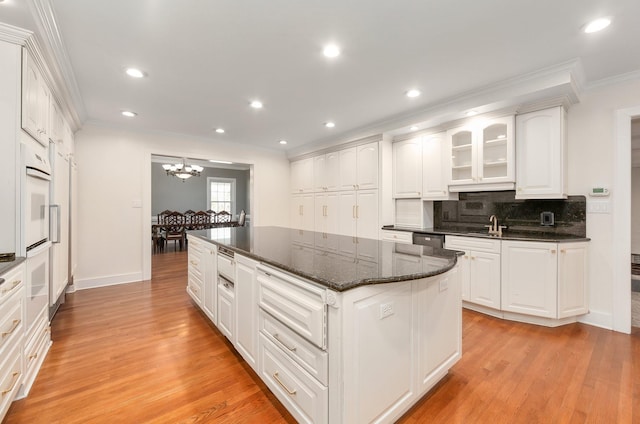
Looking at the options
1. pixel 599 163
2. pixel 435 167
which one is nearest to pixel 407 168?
pixel 435 167

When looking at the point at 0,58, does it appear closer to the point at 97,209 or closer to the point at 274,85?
the point at 274,85

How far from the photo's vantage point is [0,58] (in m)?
1.67

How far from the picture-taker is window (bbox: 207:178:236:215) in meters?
9.55

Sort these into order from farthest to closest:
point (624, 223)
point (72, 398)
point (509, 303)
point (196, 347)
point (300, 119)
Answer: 1. point (300, 119)
2. point (509, 303)
3. point (624, 223)
4. point (196, 347)
5. point (72, 398)

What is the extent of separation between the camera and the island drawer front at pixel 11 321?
4.57ft

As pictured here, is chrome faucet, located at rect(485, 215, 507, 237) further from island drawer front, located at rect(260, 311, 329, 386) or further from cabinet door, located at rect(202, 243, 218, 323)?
cabinet door, located at rect(202, 243, 218, 323)

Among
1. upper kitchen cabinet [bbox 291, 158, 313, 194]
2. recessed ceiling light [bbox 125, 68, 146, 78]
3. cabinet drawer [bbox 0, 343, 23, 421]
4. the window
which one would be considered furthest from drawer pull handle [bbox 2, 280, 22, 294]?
the window

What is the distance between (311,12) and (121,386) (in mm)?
2687

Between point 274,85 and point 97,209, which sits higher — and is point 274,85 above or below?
above

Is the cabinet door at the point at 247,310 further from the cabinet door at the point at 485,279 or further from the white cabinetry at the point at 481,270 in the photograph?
the cabinet door at the point at 485,279

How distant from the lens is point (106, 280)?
13.2 feet

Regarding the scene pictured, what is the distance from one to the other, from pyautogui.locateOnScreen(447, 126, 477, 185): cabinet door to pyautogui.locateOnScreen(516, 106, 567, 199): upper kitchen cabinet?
0.50m

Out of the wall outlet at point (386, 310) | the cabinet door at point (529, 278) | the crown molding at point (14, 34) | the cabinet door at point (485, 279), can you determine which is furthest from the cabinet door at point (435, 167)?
the crown molding at point (14, 34)

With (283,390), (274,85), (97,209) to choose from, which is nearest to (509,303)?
(283,390)
